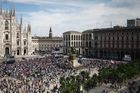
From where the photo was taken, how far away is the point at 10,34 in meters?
112

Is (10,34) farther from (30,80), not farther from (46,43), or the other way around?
(30,80)

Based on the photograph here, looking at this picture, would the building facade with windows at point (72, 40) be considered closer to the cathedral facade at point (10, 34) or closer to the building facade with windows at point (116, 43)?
the building facade with windows at point (116, 43)

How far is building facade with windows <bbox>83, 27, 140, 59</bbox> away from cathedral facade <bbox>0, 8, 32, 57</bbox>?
27.3 meters

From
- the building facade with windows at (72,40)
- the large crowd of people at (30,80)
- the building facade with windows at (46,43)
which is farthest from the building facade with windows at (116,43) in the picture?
the building facade with windows at (46,43)

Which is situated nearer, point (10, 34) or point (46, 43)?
point (10, 34)

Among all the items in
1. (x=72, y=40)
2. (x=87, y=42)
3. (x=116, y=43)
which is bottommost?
(x=116, y=43)

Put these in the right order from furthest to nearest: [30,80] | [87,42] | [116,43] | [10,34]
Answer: [87,42], [10,34], [116,43], [30,80]

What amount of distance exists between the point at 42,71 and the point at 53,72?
2.38 metres

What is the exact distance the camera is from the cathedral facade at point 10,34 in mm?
110750

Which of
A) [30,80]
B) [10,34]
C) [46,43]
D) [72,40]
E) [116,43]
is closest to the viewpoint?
[30,80]

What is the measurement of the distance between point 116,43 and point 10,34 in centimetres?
3652

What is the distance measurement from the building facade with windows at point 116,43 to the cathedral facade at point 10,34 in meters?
27.3

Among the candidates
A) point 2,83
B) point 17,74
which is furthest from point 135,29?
point 2,83

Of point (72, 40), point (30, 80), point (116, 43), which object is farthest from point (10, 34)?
point (30, 80)
